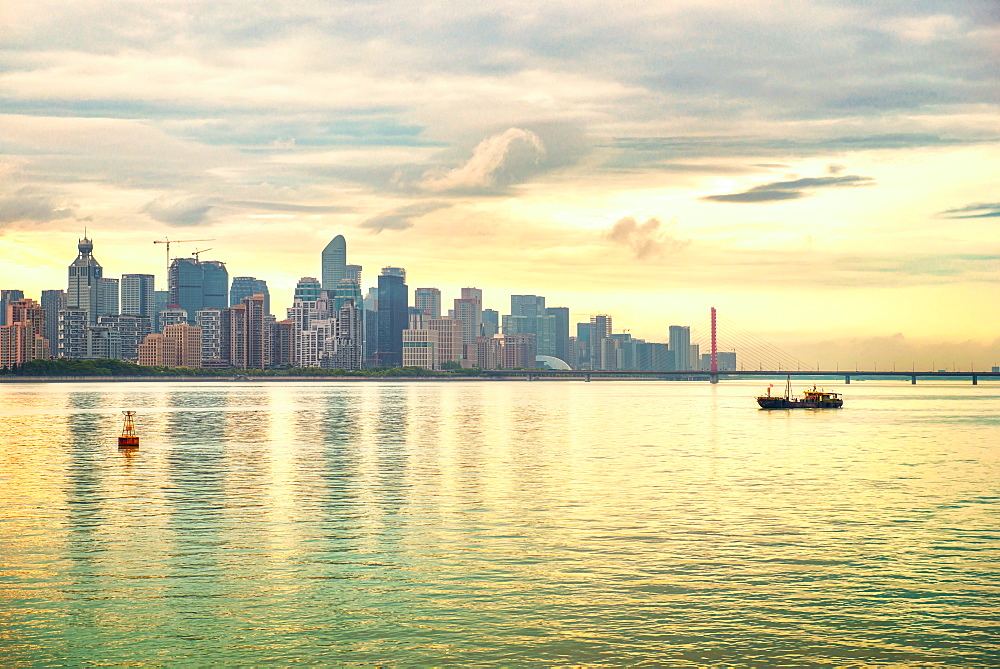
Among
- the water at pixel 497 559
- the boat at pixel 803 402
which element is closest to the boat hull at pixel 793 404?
the boat at pixel 803 402

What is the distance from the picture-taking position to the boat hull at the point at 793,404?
180m

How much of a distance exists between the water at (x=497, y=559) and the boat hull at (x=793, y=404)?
101 metres

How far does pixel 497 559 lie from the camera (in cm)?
3650

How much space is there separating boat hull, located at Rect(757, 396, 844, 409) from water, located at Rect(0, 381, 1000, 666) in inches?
3961

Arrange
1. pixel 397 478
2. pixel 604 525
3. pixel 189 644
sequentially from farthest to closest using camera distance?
pixel 397 478, pixel 604 525, pixel 189 644

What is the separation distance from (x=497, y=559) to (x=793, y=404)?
158 metres

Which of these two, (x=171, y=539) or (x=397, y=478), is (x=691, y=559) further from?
(x=397, y=478)

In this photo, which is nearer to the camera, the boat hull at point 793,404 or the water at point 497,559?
the water at point 497,559

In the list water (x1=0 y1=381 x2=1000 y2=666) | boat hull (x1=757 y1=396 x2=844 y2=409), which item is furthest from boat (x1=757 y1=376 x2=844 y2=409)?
water (x1=0 y1=381 x2=1000 y2=666)

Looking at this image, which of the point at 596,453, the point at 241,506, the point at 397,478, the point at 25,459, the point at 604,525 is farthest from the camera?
the point at 596,453

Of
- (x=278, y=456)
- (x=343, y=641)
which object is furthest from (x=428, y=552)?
(x=278, y=456)

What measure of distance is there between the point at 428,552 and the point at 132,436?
180ft

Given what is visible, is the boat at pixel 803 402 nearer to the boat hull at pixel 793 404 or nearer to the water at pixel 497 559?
the boat hull at pixel 793 404

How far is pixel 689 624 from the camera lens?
27.7 m
